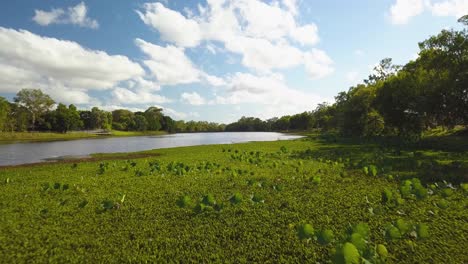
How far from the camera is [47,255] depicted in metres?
4.05

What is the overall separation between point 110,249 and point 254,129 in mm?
Answer: 192587

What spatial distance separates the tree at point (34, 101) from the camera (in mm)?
78606

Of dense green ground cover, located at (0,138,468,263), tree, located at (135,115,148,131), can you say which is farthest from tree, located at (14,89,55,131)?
dense green ground cover, located at (0,138,468,263)

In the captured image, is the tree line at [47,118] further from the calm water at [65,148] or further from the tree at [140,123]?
the calm water at [65,148]

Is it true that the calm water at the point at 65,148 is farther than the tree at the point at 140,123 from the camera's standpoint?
No

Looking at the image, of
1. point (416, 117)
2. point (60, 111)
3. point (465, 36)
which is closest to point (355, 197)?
point (465, 36)

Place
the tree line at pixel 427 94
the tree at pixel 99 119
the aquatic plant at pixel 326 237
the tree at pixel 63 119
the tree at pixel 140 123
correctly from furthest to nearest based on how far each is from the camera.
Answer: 1. the tree at pixel 140 123
2. the tree at pixel 99 119
3. the tree at pixel 63 119
4. the tree line at pixel 427 94
5. the aquatic plant at pixel 326 237

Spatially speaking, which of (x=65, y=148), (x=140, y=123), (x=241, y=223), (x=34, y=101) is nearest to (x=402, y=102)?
(x=241, y=223)

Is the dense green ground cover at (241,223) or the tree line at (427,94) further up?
the tree line at (427,94)

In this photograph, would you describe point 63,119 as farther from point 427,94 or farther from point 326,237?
point 326,237

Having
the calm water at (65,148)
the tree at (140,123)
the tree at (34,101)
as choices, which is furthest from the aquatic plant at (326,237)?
the tree at (140,123)

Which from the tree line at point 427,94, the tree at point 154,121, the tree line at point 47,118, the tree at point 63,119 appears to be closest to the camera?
the tree line at point 427,94

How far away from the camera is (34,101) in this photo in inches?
3191

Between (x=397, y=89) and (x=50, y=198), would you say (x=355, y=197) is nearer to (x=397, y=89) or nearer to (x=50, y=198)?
(x=50, y=198)
